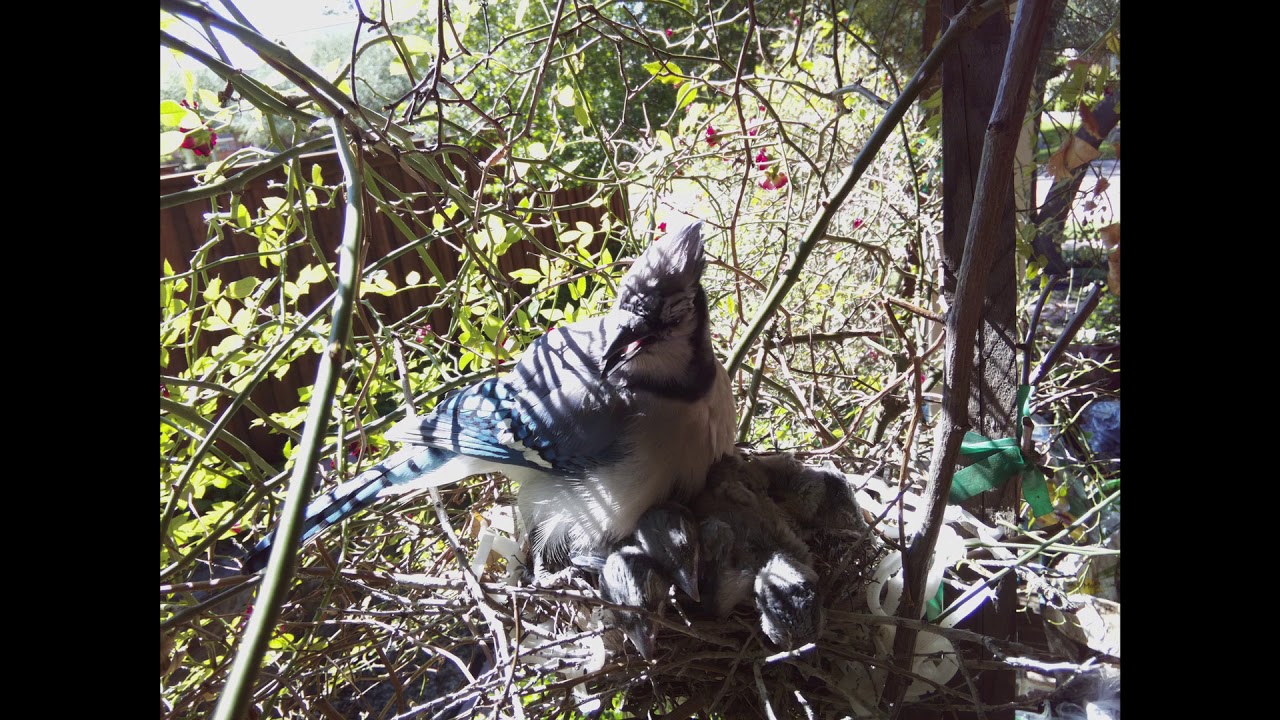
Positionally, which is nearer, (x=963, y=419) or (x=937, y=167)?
(x=963, y=419)

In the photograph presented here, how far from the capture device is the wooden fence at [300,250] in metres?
2.60

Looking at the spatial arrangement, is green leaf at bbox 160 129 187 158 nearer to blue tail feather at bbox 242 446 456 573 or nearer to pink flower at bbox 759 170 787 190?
blue tail feather at bbox 242 446 456 573

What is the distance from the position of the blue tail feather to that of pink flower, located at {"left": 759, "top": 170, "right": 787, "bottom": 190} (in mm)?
1226

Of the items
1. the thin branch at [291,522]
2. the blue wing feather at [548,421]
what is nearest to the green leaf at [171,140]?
the blue wing feather at [548,421]

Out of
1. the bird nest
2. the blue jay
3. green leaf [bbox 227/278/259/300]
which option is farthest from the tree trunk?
green leaf [bbox 227/278/259/300]

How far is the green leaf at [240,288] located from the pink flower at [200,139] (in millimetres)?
239

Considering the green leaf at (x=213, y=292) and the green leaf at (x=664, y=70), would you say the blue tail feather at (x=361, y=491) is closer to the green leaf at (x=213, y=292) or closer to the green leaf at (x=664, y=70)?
the green leaf at (x=213, y=292)

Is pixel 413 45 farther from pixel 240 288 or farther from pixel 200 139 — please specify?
pixel 240 288
